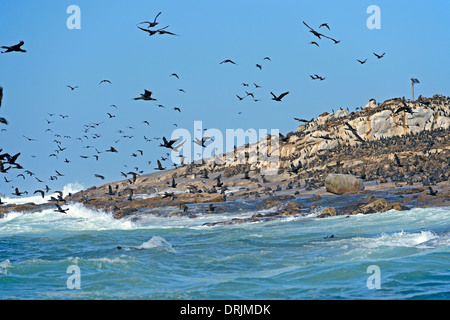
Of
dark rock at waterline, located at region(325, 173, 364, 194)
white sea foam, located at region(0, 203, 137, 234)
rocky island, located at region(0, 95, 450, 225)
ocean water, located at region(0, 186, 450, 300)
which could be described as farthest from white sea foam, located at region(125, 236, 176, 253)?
dark rock at waterline, located at region(325, 173, 364, 194)

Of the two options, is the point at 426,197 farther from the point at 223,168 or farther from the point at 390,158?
the point at 223,168


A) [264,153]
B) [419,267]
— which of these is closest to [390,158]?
[264,153]

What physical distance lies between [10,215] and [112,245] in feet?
95.8

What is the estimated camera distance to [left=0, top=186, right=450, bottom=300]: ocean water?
16.2 metres

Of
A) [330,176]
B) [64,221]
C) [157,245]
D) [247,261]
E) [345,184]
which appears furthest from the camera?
[330,176]

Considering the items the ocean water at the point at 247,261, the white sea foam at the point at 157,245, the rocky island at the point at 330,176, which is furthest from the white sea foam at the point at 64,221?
the white sea foam at the point at 157,245

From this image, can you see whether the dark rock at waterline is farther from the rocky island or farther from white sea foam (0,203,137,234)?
white sea foam (0,203,137,234)

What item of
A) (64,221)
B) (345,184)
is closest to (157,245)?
(64,221)

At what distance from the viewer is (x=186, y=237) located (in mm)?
28812

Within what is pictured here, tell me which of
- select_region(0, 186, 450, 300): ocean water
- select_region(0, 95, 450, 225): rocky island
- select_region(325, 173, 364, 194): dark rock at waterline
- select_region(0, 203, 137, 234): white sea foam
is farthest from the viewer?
select_region(325, 173, 364, 194): dark rock at waterline

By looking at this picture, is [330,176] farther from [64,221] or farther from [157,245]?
[157,245]

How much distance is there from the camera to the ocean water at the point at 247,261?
53.1 feet

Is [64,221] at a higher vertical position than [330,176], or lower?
lower

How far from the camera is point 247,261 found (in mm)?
20703
